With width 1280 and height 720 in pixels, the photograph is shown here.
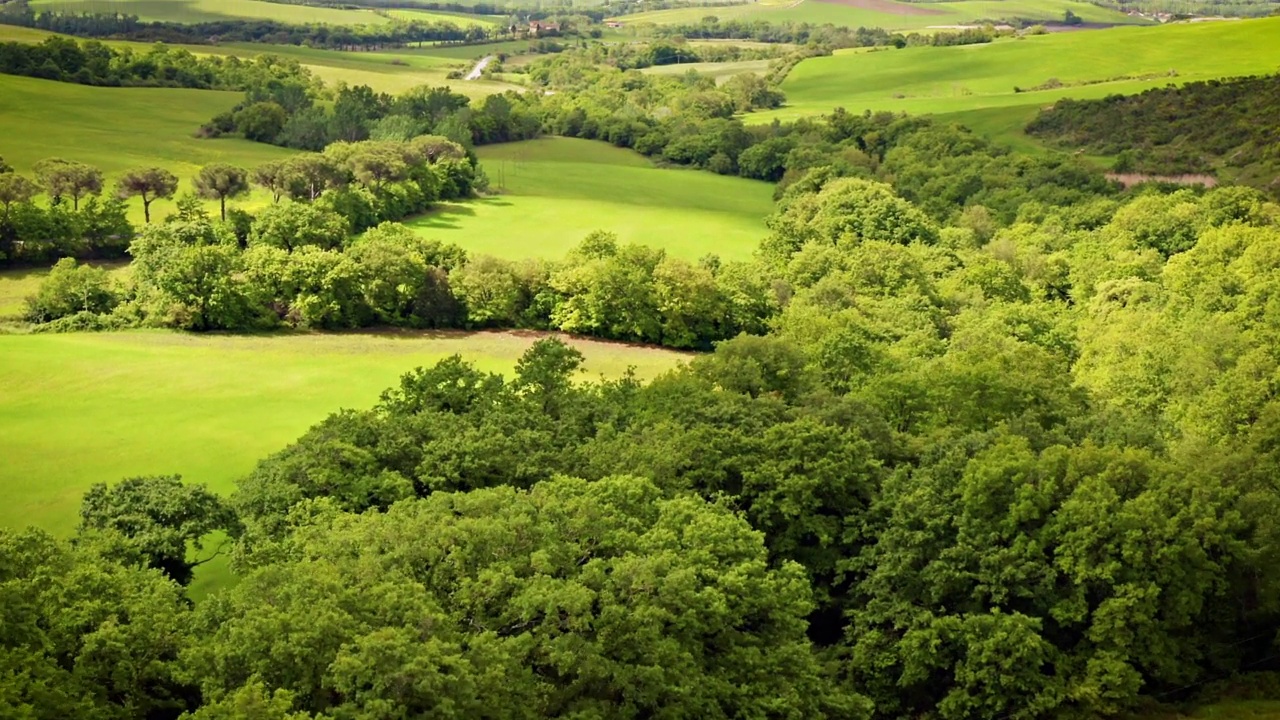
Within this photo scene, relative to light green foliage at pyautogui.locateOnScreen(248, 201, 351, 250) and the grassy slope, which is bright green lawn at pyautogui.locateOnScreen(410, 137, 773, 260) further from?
the grassy slope

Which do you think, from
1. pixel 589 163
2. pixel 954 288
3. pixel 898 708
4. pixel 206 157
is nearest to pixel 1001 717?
pixel 898 708

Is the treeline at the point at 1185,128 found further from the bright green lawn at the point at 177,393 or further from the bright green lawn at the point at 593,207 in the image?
the bright green lawn at the point at 177,393

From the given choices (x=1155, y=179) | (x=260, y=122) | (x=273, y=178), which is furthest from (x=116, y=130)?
(x=1155, y=179)

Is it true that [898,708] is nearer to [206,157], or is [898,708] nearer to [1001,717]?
[1001,717]

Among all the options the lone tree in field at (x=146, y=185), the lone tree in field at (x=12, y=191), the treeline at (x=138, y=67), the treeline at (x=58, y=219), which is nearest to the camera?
the treeline at (x=58, y=219)

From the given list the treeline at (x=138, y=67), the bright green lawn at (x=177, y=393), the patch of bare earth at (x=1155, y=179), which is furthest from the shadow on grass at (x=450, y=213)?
the patch of bare earth at (x=1155, y=179)

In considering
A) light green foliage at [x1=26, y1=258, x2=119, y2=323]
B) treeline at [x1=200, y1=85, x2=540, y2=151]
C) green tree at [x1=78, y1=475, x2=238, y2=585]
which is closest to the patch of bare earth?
treeline at [x1=200, y1=85, x2=540, y2=151]
